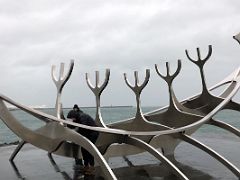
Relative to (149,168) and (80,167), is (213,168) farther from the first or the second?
(80,167)

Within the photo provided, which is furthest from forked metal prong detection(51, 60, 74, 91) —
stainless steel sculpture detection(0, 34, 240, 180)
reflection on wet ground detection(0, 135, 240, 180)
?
reflection on wet ground detection(0, 135, 240, 180)

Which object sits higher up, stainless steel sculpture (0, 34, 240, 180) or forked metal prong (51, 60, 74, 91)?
forked metal prong (51, 60, 74, 91)

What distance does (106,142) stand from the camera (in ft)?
50.2

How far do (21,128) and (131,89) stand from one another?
5.78 meters

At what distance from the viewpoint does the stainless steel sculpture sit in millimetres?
13828

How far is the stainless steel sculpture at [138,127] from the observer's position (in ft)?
45.4

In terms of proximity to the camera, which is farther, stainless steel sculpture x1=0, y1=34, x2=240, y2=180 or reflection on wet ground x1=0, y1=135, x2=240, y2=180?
reflection on wet ground x1=0, y1=135, x2=240, y2=180

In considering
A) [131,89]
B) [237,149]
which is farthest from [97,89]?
[237,149]

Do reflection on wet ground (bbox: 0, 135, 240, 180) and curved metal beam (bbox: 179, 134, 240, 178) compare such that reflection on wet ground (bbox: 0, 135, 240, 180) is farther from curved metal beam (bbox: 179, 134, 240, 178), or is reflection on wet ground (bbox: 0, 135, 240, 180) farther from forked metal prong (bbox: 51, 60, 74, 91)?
forked metal prong (bbox: 51, 60, 74, 91)

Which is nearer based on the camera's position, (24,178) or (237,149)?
(24,178)

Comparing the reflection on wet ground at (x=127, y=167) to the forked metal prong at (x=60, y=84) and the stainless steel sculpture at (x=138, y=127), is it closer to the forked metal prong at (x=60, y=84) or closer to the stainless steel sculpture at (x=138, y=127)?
the stainless steel sculpture at (x=138, y=127)

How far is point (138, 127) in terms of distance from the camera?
17.7 metres

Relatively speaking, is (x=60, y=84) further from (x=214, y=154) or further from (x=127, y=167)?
(x=214, y=154)

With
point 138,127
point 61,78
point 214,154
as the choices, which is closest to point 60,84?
point 61,78
